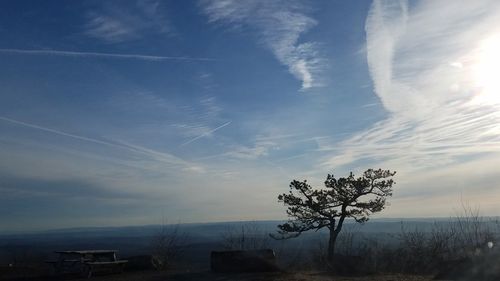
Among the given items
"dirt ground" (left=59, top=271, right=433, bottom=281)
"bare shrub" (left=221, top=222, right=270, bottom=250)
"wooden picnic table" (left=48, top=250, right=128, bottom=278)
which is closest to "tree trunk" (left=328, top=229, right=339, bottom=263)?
"dirt ground" (left=59, top=271, right=433, bottom=281)

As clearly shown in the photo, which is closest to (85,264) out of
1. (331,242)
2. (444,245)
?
(331,242)

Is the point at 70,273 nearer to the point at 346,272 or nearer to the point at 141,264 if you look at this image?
the point at 141,264

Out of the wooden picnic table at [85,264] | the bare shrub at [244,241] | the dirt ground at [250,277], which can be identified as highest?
the bare shrub at [244,241]

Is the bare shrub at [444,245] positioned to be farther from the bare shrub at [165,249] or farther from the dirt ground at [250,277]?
the bare shrub at [165,249]

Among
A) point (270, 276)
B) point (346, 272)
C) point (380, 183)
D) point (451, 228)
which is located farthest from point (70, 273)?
point (451, 228)

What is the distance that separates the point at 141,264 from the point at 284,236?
19.1 feet

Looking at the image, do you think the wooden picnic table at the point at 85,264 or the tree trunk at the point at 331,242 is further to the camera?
the tree trunk at the point at 331,242

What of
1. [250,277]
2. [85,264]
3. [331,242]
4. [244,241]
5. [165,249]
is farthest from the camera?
[244,241]

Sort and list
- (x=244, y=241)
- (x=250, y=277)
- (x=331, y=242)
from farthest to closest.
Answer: (x=244, y=241)
(x=331, y=242)
(x=250, y=277)

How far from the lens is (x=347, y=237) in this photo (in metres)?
25.8

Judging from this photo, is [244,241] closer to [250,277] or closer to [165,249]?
[165,249]

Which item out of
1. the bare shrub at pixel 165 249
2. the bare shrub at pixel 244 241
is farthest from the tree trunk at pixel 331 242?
the bare shrub at pixel 165 249

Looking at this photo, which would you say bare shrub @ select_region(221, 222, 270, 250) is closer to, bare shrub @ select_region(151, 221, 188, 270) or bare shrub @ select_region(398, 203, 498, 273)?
bare shrub @ select_region(151, 221, 188, 270)

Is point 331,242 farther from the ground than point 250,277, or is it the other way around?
point 331,242
